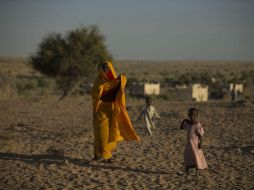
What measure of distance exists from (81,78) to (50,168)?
2306 cm

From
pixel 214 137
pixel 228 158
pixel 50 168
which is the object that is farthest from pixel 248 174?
pixel 214 137

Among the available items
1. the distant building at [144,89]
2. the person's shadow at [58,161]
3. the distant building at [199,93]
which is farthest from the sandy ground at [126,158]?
the distant building at [144,89]

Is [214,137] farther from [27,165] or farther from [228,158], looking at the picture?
[27,165]

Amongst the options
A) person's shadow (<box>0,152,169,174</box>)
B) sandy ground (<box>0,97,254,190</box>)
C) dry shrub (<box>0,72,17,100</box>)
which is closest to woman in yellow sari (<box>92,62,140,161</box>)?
person's shadow (<box>0,152,169,174</box>)

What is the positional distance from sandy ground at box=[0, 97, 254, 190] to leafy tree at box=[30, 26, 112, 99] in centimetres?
1237

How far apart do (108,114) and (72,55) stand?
21.1m

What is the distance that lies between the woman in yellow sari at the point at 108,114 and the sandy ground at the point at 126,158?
1.32ft

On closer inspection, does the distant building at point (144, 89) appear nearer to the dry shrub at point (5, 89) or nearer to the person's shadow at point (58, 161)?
the dry shrub at point (5, 89)

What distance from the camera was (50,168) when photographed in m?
9.36

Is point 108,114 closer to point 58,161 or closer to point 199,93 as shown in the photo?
point 58,161

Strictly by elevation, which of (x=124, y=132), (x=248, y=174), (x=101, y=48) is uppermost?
(x=101, y=48)

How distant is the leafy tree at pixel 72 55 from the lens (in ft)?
100

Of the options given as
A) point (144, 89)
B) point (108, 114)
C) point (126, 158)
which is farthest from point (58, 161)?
point (144, 89)

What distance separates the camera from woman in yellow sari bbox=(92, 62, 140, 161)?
9633mm
